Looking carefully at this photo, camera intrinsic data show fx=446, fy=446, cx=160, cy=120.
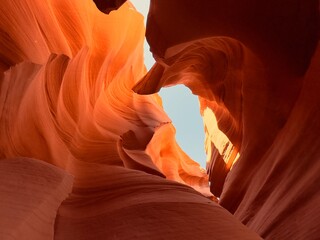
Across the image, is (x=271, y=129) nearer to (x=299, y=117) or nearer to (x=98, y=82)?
(x=299, y=117)

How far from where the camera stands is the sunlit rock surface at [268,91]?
4.41 feet

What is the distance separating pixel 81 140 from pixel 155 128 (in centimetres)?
72

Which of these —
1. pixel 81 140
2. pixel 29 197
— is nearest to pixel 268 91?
pixel 81 140

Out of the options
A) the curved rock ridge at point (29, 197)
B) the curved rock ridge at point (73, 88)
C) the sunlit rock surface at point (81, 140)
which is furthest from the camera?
the curved rock ridge at point (73, 88)

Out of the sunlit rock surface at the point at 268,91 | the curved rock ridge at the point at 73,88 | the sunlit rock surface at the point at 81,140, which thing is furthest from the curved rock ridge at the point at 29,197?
the sunlit rock surface at the point at 268,91

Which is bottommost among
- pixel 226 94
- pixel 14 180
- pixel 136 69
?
pixel 136 69

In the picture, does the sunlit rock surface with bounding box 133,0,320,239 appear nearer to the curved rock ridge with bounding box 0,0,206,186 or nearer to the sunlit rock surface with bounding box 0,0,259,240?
the sunlit rock surface with bounding box 0,0,259,240

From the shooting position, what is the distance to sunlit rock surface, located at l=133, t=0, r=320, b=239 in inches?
52.9

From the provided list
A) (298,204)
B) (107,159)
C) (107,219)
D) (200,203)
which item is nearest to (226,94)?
Answer: (107,159)

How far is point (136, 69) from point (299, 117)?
1.97 m

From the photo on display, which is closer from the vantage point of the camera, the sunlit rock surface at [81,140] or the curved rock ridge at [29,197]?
the curved rock ridge at [29,197]

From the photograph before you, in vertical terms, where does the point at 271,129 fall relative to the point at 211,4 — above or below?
below

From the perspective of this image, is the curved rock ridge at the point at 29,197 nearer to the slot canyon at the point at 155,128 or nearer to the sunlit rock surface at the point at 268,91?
the slot canyon at the point at 155,128

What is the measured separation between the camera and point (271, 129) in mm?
1661
